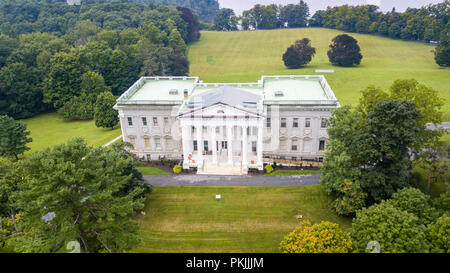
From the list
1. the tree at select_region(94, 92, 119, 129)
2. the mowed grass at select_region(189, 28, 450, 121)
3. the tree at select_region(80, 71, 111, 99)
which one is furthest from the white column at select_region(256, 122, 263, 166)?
the tree at select_region(80, 71, 111, 99)

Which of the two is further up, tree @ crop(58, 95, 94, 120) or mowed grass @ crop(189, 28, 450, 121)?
mowed grass @ crop(189, 28, 450, 121)

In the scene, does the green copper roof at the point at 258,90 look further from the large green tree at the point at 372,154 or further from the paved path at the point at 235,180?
the large green tree at the point at 372,154

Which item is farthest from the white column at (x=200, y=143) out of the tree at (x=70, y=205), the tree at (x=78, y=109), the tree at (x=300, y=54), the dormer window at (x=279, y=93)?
the tree at (x=300, y=54)

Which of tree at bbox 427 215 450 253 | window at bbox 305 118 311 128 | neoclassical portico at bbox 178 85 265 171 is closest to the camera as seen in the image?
tree at bbox 427 215 450 253

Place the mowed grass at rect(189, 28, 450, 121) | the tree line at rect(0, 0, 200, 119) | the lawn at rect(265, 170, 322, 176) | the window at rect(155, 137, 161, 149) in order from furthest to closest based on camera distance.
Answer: the mowed grass at rect(189, 28, 450, 121) < the tree line at rect(0, 0, 200, 119) < the window at rect(155, 137, 161, 149) < the lawn at rect(265, 170, 322, 176)

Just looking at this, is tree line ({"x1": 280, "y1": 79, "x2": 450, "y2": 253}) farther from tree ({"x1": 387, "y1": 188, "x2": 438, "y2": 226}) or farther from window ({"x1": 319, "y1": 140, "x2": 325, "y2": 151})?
window ({"x1": 319, "y1": 140, "x2": 325, "y2": 151})

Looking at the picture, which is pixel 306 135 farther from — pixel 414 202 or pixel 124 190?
pixel 124 190

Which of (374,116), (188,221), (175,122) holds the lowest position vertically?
(188,221)
